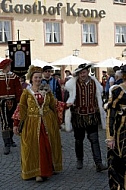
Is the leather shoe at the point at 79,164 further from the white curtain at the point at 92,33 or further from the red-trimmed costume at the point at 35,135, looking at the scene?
the white curtain at the point at 92,33

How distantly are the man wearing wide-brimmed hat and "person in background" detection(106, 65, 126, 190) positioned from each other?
150cm

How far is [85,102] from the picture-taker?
5.75 m

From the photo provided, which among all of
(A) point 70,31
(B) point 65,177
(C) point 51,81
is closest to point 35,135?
(B) point 65,177

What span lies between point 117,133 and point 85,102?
64.6 inches

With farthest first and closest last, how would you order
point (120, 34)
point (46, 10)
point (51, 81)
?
1. point (120, 34)
2. point (46, 10)
3. point (51, 81)

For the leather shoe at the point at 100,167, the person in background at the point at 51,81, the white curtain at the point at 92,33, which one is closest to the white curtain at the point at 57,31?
the white curtain at the point at 92,33

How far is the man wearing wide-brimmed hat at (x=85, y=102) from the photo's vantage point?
5.71m

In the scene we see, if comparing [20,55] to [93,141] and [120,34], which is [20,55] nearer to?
[93,141]

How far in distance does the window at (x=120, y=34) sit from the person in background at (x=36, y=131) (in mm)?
20351

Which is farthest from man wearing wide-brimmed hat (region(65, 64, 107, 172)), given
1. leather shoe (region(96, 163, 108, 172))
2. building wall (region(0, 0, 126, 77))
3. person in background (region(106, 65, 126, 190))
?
building wall (region(0, 0, 126, 77))

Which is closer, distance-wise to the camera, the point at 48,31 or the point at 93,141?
the point at 93,141

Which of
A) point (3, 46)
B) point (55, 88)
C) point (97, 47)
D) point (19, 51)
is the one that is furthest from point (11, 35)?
point (55, 88)

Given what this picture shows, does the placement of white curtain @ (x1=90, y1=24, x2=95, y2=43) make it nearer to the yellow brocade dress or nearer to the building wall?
the building wall

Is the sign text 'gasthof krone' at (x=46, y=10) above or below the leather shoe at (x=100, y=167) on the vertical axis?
above
